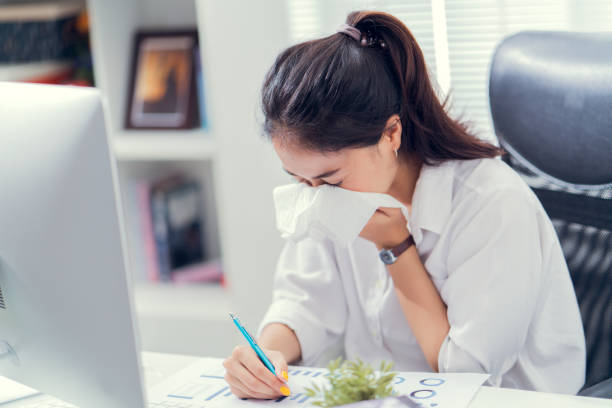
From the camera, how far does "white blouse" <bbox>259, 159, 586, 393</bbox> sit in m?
1.04

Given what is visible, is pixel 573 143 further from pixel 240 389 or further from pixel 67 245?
pixel 67 245

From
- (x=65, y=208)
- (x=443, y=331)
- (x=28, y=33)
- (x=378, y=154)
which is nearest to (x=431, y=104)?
(x=378, y=154)

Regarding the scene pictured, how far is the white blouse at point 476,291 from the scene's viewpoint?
3.40 ft

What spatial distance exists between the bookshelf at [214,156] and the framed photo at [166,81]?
0.03 m

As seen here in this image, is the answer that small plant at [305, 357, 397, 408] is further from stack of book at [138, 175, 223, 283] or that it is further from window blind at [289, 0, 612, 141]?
stack of book at [138, 175, 223, 283]

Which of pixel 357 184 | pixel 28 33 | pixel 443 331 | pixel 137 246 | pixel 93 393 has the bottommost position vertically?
pixel 137 246

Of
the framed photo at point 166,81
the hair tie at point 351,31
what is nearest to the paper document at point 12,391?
the hair tie at point 351,31

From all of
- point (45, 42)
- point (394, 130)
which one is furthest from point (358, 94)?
point (45, 42)

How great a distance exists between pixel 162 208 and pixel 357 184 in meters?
1.19

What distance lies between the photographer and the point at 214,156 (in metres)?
1.93

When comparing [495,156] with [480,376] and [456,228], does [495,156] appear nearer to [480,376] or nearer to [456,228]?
[456,228]

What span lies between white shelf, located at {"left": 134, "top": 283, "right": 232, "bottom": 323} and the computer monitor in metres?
1.24

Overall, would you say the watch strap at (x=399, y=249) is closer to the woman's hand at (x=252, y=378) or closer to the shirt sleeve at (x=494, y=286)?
the shirt sleeve at (x=494, y=286)

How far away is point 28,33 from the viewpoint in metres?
2.04
